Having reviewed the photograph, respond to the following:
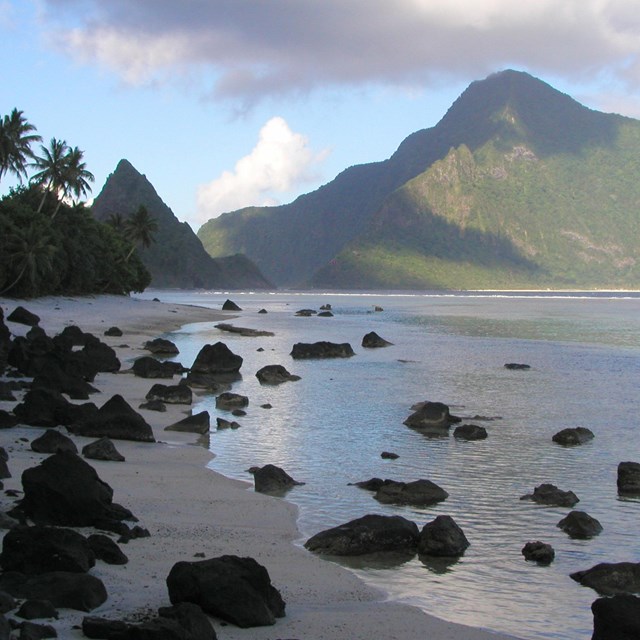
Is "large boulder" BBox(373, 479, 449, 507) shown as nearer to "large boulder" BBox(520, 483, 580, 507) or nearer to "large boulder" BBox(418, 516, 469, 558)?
"large boulder" BBox(520, 483, 580, 507)

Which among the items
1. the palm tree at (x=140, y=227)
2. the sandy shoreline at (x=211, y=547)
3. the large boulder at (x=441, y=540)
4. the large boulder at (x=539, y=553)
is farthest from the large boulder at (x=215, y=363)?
the palm tree at (x=140, y=227)

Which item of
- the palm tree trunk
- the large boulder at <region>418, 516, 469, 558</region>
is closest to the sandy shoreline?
the large boulder at <region>418, 516, 469, 558</region>

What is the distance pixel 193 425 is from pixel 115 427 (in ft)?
9.60

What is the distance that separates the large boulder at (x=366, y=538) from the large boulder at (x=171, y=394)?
16307 millimetres

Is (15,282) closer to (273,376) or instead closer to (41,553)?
(273,376)

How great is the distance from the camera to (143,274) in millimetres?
126375

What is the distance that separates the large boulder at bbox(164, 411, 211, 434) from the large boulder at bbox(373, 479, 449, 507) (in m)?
7.59

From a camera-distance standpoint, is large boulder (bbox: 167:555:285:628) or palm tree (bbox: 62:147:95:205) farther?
palm tree (bbox: 62:147:95:205)

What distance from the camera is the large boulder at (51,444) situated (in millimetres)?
17875

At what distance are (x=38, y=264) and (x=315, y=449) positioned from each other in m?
58.1

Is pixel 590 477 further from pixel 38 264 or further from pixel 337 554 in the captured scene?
pixel 38 264

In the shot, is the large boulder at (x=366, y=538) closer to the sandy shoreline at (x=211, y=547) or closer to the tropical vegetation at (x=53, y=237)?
the sandy shoreline at (x=211, y=547)

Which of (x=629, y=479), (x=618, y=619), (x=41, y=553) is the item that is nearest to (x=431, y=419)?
(x=629, y=479)

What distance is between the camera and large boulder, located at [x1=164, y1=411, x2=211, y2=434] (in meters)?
23.2
